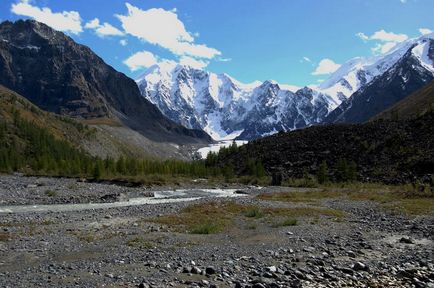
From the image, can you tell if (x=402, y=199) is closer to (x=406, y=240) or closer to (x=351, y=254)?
(x=406, y=240)

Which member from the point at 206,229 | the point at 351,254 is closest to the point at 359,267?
the point at 351,254

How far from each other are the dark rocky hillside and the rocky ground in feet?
204

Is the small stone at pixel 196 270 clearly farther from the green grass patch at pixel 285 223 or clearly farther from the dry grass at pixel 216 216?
the green grass patch at pixel 285 223

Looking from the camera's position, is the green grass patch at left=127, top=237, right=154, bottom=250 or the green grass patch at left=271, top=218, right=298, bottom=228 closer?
the green grass patch at left=127, top=237, right=154, bottom=250

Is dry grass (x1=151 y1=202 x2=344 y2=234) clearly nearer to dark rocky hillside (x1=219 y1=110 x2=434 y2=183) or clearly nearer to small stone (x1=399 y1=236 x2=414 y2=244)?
small stone (x1=399 y1=236 x2=414 y2=244)

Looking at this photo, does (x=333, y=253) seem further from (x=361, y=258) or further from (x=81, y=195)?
(x=81, y=195)

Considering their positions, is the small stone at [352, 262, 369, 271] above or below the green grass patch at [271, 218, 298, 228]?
below

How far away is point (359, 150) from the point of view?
12375cm

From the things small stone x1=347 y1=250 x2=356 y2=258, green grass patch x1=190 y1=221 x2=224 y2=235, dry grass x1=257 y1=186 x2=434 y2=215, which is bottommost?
small stone x1=347 y1=250 x2=356 y2=258

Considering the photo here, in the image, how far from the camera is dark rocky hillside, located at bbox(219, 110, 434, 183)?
340ft

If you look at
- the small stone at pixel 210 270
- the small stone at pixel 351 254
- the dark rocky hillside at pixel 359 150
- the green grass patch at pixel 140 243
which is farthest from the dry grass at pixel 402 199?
the small stone at pixel 210 270

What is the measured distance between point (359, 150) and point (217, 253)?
10453 cm

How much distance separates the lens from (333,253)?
27.6 meters

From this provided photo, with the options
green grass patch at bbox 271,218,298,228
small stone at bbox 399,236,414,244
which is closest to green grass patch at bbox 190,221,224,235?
green grass patch at bbox 271,218,298,228
